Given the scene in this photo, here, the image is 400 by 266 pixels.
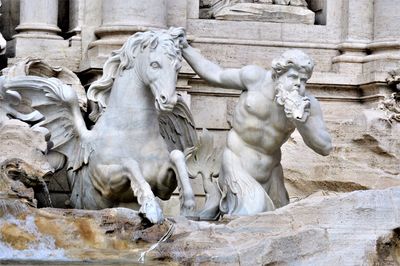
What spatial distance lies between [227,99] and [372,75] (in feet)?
5.17

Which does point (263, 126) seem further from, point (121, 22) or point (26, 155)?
point (121, 22)

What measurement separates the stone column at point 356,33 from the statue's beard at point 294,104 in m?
4.26

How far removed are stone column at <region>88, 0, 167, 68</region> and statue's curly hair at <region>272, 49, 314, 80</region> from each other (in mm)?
3177

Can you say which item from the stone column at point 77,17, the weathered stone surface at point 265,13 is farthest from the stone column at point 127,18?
the weathered stone surface at point 265,13

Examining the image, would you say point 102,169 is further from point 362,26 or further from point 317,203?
point 362,26

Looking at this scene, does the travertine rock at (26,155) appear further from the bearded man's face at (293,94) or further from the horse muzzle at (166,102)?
the bearded man's face at (293,94)

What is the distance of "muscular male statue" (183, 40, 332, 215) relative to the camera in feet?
44.7

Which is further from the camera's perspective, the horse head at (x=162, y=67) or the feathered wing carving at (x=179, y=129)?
the feathered wing carving at (x=179, y=129)

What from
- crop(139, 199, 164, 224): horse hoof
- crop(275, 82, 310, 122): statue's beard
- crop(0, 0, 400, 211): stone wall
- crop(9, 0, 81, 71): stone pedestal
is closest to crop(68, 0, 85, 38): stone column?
crop(0, 0, 400, 211): stone wall

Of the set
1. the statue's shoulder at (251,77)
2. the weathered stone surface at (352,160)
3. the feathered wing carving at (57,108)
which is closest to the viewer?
the statue's shoulder at (251,77)

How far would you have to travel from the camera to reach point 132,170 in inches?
533

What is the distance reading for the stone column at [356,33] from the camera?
17781 millimetres

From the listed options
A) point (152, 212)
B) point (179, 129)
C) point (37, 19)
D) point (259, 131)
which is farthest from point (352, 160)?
point (152, 212)

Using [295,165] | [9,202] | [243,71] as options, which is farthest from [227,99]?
[9,202]
